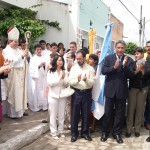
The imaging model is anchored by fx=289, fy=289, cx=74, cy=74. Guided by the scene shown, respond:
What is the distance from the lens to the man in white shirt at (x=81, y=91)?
19.0 ft

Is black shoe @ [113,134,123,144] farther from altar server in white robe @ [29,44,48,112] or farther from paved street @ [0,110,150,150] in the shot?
altar server in white robe @ [29,44,48,112]

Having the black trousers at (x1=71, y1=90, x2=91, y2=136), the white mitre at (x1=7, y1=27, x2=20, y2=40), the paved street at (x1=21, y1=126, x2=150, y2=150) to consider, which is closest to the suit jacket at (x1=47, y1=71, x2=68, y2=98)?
the black trousers at (x1=71, y1=90, x2=91, y2=136)

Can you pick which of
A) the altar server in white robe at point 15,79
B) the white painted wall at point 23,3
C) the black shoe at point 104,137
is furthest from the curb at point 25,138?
the white painted wall at point 23,3

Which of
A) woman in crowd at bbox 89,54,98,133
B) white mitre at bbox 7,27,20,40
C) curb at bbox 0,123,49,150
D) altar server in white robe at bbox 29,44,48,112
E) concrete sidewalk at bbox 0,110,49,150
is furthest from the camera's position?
altar server in white robe at bbox 29,44,48,112

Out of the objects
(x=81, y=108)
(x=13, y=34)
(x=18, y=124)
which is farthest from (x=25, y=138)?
(x=13, y=34)

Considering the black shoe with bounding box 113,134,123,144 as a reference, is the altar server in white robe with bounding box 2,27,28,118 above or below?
above

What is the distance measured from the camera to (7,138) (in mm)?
5477

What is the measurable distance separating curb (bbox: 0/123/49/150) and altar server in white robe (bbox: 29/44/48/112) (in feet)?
4.64

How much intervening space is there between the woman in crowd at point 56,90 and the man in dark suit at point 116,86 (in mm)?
863

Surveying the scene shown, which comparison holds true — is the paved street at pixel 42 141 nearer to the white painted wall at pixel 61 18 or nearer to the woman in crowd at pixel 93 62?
the woman in crowd at pixel 93 62

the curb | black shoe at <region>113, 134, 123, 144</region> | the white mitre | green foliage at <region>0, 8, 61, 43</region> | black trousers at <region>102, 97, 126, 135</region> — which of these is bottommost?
black shoe at <region>113, 134, 123, 144</region>

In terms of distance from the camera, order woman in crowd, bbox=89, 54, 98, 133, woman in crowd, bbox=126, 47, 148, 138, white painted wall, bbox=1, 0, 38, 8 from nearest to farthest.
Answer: woman in crowd, bbox=126, 47, 148, 138 < woman in crowd, bbox=89, 54, 98, 133 < white painted wall, bbox=1, 0, 38, 8

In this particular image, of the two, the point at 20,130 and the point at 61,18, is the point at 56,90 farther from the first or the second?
the point at 61,18

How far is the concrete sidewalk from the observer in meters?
5.23
